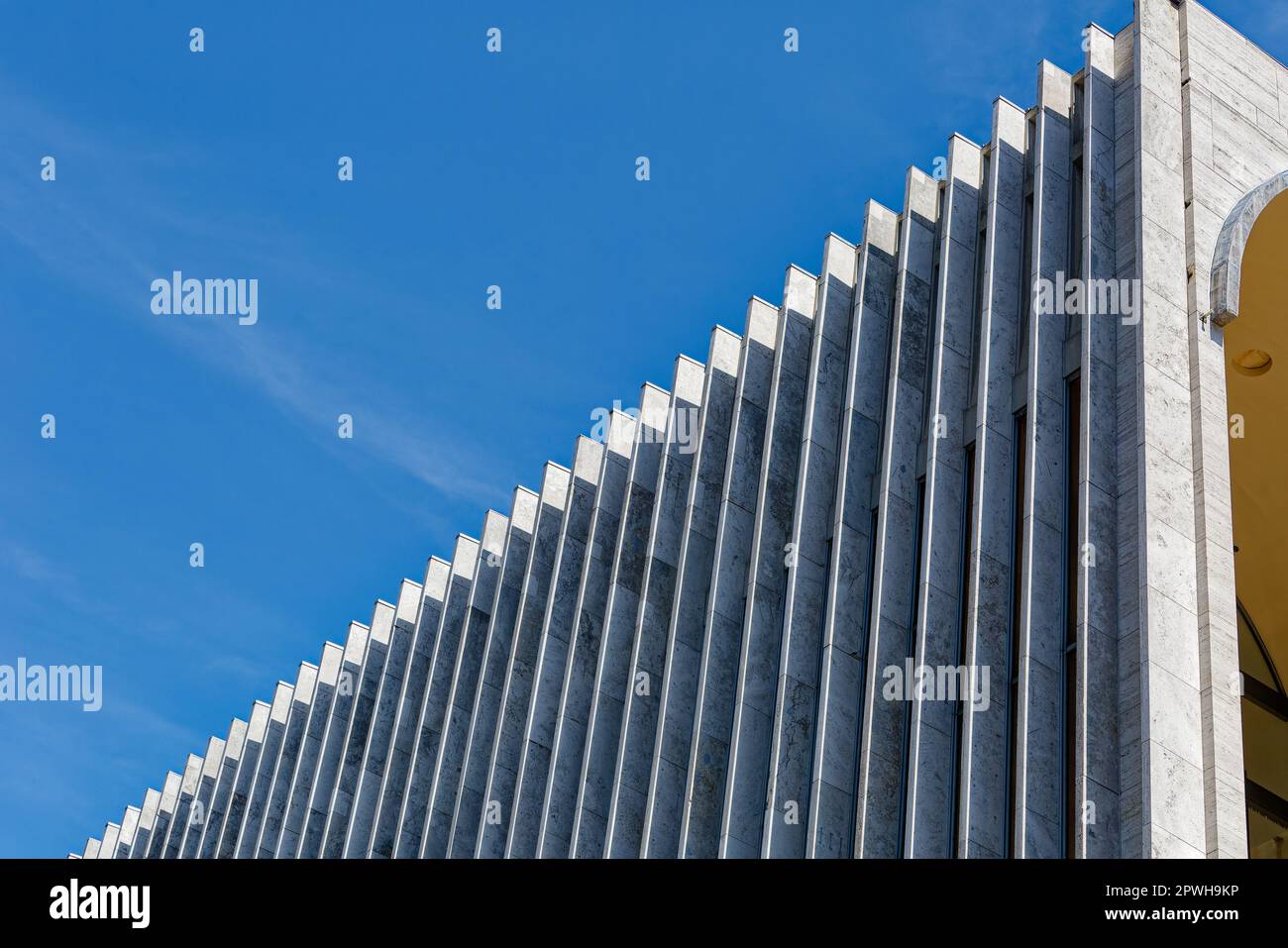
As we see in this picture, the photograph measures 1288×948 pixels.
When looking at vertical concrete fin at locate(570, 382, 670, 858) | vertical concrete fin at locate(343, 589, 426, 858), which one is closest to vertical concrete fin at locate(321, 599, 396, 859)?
vertical concrete fin at locate(343, 589, 426, 858)

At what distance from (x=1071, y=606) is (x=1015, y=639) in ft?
3.50

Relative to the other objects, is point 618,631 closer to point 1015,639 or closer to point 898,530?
point 898,530

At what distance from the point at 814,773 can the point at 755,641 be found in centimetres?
376

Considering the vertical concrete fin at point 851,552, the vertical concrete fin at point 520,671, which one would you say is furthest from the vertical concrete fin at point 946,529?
the vertical concrete fin at point 520,671

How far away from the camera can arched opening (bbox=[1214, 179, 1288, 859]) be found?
28484 mm

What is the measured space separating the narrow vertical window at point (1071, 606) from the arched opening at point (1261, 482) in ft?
8.34

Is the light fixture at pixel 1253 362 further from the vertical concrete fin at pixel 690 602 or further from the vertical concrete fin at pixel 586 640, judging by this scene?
the vertical concrete fin at pixel 586 640

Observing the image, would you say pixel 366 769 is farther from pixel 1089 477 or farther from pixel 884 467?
pixel 1089 477

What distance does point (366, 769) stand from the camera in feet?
139

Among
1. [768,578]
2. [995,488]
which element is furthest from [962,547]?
[768,578]

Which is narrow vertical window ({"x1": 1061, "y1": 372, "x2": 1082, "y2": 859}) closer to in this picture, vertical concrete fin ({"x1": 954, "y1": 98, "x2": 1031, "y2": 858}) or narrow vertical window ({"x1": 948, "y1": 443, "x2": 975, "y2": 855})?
vertical concrete fin ({"x1": 954, "y1": 98, "x2": 1031, "y2": 858})

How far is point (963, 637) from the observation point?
25.7 m

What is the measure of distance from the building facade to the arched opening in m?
0.07
